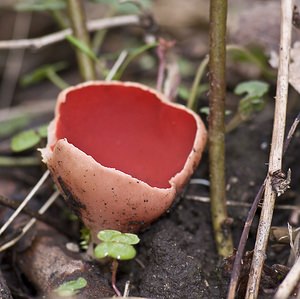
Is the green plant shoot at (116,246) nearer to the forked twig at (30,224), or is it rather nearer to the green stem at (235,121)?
the forked twig at (30,224)

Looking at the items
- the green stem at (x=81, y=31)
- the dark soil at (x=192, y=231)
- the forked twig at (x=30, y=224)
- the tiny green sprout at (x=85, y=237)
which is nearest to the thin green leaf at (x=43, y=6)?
the green stem at (x=81, y=31)

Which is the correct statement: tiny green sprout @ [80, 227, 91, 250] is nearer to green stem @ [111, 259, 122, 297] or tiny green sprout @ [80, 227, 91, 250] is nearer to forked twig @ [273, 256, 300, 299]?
green stem @ [111, 259, 122, 297]

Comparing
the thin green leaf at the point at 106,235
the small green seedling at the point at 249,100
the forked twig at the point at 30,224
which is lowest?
the forked twig at the point at 30,224

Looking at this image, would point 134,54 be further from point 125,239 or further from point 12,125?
Answer: point 125,239

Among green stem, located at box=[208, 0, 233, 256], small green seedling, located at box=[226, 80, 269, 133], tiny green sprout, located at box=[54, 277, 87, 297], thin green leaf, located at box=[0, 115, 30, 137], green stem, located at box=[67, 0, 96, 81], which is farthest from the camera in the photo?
thin green leaf, located at box=[0, 115, 30, 137]

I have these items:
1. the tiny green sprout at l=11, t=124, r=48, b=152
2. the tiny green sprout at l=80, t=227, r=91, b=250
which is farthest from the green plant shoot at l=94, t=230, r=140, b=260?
the tiny green sprout at l=11, t=124, r=48, b=152

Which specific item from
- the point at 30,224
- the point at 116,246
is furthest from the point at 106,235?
the point at 30,224
